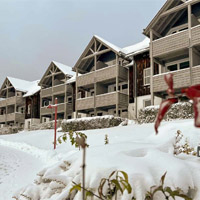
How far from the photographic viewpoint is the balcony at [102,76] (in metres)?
21.3

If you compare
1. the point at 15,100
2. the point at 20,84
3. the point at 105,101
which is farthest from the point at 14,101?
the point at 105,101

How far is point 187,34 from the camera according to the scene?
16.0 m

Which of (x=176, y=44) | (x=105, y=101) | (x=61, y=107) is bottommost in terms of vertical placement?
(x=61, y=107)

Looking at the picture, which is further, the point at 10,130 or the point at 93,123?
the point at 10,130

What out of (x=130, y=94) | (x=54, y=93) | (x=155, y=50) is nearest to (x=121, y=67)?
(x=130, y=94)

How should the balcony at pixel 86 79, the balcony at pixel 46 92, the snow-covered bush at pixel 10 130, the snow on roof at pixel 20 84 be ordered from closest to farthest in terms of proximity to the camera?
the balcony at pixel 86 79, the balcony at pixel 46 92, the snow-covered bush at pixel 10 130, the snow on roof at pixel 20 84

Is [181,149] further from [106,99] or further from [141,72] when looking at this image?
[141,72]

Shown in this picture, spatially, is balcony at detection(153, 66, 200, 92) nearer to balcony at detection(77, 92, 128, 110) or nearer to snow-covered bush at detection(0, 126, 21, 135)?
balcony at detection(77, 92, 128, 110)

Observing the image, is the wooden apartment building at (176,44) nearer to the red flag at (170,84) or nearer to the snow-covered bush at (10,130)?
the red flag at (170,84)

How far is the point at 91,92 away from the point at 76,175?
23.3 meters

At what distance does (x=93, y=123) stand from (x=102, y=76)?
18.2ft

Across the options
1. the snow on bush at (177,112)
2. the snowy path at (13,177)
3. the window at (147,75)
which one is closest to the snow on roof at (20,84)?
the window at (147,75)

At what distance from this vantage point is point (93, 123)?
18094 millimetres

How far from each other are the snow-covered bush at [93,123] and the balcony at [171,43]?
18.3 ft
